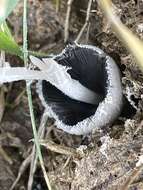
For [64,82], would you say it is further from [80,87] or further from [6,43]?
[6,43]

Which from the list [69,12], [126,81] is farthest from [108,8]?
[69,12]

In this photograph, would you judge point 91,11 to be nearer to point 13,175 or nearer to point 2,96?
point 2,96

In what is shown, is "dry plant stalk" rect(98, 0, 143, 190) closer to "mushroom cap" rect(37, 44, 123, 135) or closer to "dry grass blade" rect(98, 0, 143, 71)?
"dry grass blade" rect(98, 0, 143, 71)

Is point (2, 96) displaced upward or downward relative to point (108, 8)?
downward

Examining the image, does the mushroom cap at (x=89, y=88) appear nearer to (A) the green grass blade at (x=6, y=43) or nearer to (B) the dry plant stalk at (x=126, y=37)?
(A) the green grass blade at (x=6, y=43)

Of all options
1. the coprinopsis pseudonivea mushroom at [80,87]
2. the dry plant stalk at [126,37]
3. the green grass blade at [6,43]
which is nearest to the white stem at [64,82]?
the coprinopsis pseudonivea mushroom at [80,87]

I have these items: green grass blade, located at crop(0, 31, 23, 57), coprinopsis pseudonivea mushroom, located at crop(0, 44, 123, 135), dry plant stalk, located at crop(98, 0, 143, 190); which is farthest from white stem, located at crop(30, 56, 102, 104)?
dry plant stalk, located at crop(98, 0, 143, 190)
